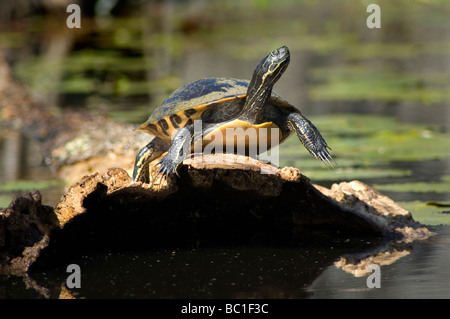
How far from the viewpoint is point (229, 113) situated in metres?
4.09

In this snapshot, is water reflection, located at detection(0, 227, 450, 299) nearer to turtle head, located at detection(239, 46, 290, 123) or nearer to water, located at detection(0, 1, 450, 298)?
water, located at detection(0, 1, 450, 298)

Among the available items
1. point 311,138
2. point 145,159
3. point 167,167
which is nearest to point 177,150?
point 167,167

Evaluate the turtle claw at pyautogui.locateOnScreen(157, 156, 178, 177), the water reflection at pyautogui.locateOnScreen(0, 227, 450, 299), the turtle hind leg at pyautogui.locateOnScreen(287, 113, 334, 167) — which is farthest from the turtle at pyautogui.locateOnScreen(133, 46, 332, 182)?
the water reflection at pyautogui.locateOnScreen(0, 227, 450, 299)

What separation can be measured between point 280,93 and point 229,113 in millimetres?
4806

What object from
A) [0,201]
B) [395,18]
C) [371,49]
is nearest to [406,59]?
[371,49]

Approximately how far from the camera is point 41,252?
3.16 meters

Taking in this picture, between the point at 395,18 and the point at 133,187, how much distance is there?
1383cm

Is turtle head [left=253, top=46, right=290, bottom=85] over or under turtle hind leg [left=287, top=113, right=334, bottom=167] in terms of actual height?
over

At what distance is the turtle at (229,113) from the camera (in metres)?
3.80

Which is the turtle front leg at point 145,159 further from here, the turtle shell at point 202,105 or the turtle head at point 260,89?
the turtle head at point 260,89

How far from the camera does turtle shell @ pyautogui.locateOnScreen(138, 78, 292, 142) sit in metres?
3.90

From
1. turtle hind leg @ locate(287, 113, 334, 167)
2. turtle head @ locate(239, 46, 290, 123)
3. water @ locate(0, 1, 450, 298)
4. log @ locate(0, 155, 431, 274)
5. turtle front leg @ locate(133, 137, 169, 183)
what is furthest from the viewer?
turtle front leg @ locate(133, 137, 169, 183)

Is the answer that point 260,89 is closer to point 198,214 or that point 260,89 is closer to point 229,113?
point 229,113

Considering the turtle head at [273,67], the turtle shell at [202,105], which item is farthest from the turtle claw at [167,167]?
the turtle head at [273,67]
